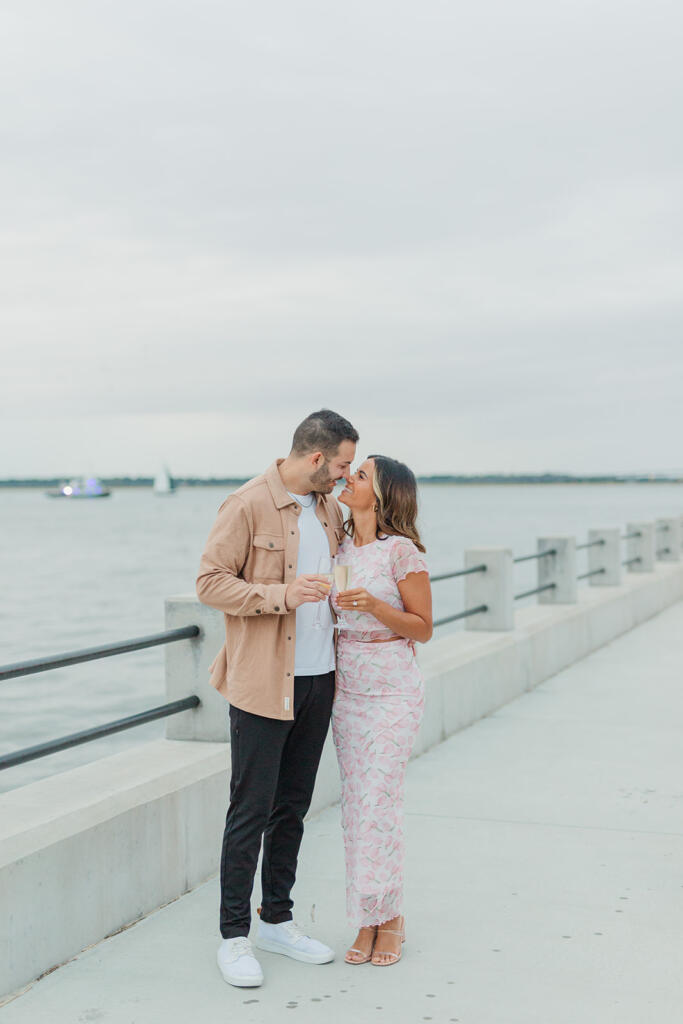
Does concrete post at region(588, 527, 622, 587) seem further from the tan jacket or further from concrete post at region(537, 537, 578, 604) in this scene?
the tan jacket

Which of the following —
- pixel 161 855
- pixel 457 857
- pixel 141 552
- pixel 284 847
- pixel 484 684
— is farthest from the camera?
pixel 141 552

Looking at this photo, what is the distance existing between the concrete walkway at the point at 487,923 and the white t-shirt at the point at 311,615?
111 cm

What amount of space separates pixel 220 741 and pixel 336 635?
156 centimetres

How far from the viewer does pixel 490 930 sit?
4.72 metres

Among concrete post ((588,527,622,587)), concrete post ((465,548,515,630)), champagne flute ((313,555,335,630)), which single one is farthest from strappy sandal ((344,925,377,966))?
concrete post ((588,527,622,587))

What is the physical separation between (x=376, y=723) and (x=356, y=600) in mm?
549

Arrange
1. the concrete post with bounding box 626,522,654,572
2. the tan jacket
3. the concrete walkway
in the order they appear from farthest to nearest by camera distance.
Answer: the concrete post with bounding box 626,522,654,572 < the tan jacket < the concrete walkway

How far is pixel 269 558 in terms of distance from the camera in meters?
4.23

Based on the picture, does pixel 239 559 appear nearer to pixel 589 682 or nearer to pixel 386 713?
pixel 386 713

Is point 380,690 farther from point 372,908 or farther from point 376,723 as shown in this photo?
point 372,908

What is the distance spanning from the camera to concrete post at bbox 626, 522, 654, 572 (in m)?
17.8

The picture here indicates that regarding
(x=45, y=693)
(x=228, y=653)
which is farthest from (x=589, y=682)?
(x=45, y=693)

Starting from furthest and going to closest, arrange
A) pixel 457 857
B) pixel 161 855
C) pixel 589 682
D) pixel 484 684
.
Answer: pixel 589 682 → pixel 484 684 → pixel 457 857 → pixel 161 855

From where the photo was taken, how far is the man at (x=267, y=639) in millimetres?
4152
